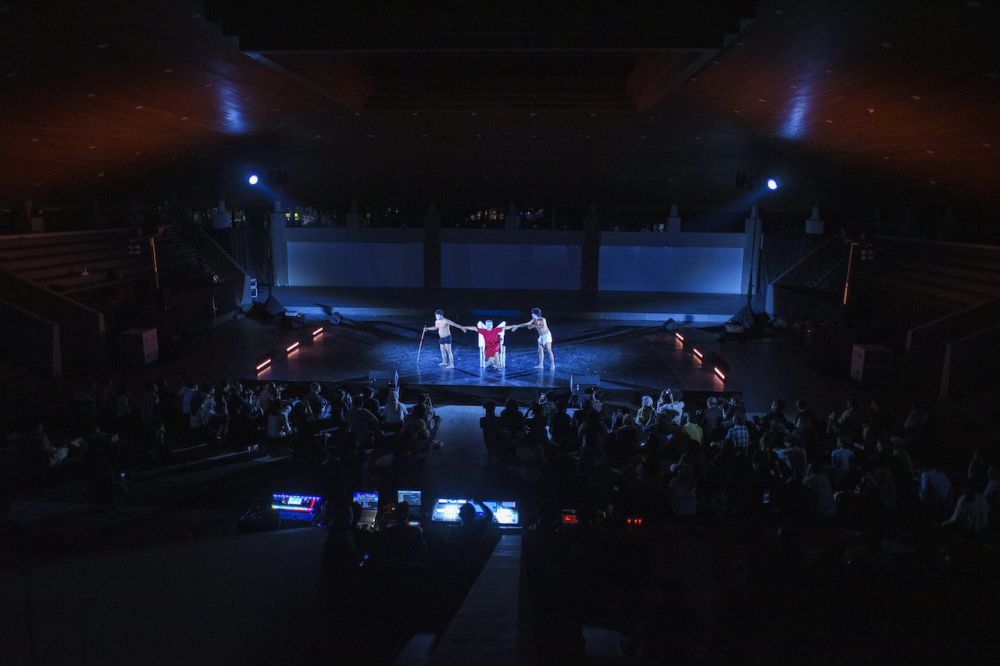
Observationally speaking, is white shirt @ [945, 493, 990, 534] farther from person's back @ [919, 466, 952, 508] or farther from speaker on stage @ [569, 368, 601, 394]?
speaker on stage @ [569, 368, 601, 394]

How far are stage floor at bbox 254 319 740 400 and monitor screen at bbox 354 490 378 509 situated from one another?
5.93 metres

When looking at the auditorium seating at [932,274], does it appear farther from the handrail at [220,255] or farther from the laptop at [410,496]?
the handrail at [220,255]

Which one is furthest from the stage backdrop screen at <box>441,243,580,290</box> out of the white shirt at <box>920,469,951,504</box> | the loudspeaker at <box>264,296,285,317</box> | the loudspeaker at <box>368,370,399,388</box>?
the white shirt at <box>920,469,951,504</box>

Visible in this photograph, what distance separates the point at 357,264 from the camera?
23.2 m

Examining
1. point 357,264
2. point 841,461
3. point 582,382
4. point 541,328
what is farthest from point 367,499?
point 357,264

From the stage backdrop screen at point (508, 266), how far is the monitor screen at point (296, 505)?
1736 cm

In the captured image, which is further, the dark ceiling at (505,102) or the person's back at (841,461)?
the dark ceiling at (505,102)

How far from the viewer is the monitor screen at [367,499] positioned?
6.04 meters

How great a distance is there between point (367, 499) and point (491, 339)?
294 inches

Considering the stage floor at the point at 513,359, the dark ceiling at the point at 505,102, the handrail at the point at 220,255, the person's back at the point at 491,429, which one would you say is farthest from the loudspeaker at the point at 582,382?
the handrail at the point at 220,255

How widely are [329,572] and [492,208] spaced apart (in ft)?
66.5

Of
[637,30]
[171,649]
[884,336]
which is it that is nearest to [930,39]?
[637,30]

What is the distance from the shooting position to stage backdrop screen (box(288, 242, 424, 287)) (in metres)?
23.0

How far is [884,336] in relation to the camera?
43.1ft
